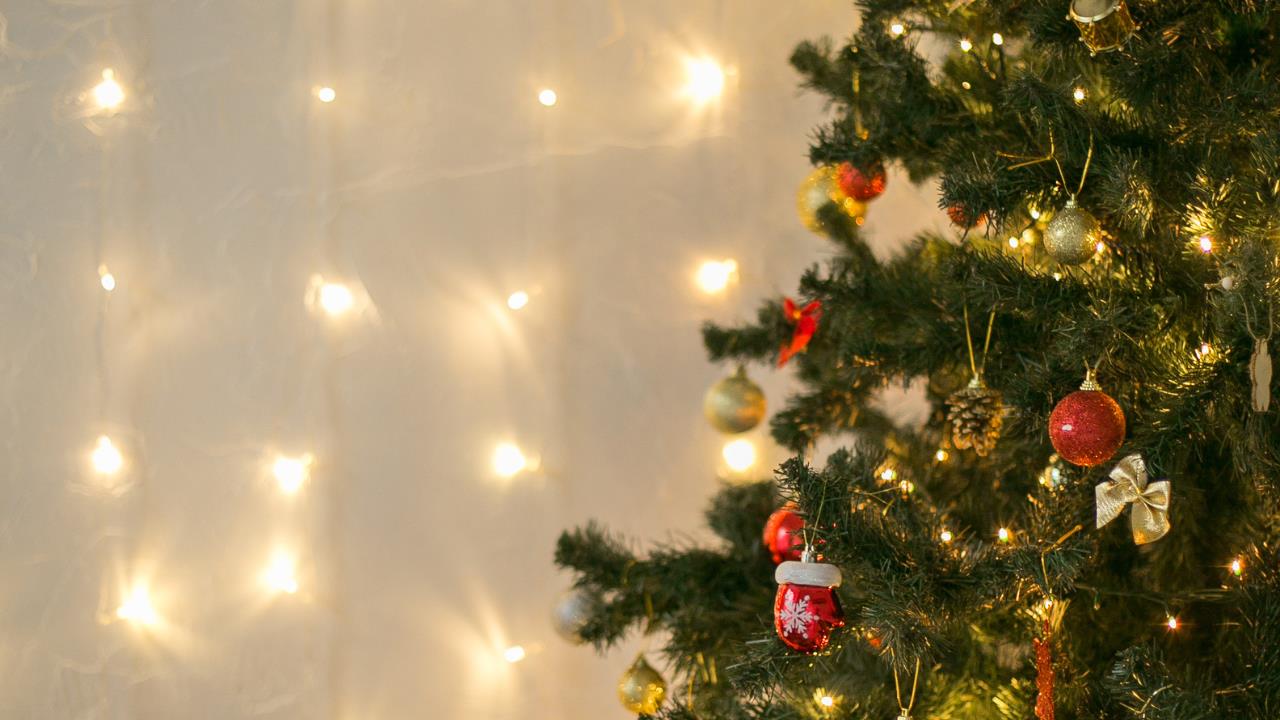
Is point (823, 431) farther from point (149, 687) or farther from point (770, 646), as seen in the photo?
point (149, 687)

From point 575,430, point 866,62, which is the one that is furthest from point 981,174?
point 575,430

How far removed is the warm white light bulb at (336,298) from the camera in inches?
50.4

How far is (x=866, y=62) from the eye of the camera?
0.89 meters

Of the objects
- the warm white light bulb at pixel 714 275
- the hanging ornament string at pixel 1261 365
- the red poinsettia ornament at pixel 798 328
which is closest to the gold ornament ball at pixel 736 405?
the red poinsettia ornament at pixel 798 328

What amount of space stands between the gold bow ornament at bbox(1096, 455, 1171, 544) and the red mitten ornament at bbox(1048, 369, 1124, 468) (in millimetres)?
18

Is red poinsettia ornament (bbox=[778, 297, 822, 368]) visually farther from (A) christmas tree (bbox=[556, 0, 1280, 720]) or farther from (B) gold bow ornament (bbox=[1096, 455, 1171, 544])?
(B) gold bow ornament (bbox=[1096, 455, 1171, 544])

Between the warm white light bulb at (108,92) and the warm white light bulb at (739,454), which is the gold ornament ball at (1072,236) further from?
the warm white light bulb at (108,92)

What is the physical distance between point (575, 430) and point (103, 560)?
603 millimetres

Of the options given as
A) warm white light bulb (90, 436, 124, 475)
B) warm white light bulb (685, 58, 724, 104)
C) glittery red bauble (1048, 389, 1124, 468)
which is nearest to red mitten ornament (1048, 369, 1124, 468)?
glittery red bauble (1048, 389, 1124, 468)

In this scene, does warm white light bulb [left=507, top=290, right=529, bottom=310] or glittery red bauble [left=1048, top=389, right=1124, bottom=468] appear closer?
glittery red bauble [left=1048, top=389, right=1124, bottom=468]

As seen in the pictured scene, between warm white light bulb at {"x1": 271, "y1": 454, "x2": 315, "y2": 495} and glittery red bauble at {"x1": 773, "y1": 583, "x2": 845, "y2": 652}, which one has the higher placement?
glittery red bauble at {"x1": 773, "y1": 583, "x2": 845, "y2": 652}

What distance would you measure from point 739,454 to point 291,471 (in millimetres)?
618

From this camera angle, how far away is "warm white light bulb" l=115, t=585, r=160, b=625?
1168 millimetres

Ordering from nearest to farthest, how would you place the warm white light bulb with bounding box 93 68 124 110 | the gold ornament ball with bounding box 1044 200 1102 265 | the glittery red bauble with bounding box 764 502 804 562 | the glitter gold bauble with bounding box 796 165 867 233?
the gold ornament ball with bounding box 1044 200 1102 265 < the glittery red bauble with bounding box 764 502 804 562 < the glitter gold bauble with bounding box 796 165 867 233 < the warm white light bulb with bounding box 93 68 124 110
